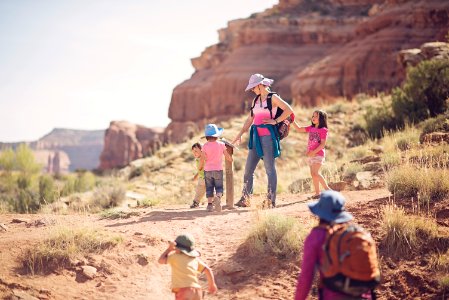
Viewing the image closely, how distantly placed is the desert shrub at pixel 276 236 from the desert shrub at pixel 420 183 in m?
1.98

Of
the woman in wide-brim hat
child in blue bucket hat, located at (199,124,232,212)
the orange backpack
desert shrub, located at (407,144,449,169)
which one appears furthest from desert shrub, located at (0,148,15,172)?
the orange backpack

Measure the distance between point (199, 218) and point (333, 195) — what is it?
4472 mm

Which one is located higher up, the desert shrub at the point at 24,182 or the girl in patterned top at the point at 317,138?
the girl in patterned top at the point at 317,138

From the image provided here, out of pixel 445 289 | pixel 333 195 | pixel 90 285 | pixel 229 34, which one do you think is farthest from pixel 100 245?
pixel 229 34

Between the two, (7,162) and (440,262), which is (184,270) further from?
(7,162)

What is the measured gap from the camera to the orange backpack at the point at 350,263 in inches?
129

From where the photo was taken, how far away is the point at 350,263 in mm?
3283

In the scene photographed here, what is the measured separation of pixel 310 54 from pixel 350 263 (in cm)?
4403

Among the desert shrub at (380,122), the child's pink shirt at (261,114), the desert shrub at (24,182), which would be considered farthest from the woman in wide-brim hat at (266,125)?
the desert shrub at (24,182)

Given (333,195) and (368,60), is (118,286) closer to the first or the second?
(333,195)

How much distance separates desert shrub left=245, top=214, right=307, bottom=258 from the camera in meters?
6.05

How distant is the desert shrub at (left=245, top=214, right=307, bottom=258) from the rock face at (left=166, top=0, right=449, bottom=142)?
2264 cm

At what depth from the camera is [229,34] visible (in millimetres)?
61719

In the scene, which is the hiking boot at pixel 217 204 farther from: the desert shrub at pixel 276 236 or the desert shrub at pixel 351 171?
the desert shrub at pixel 351 171
